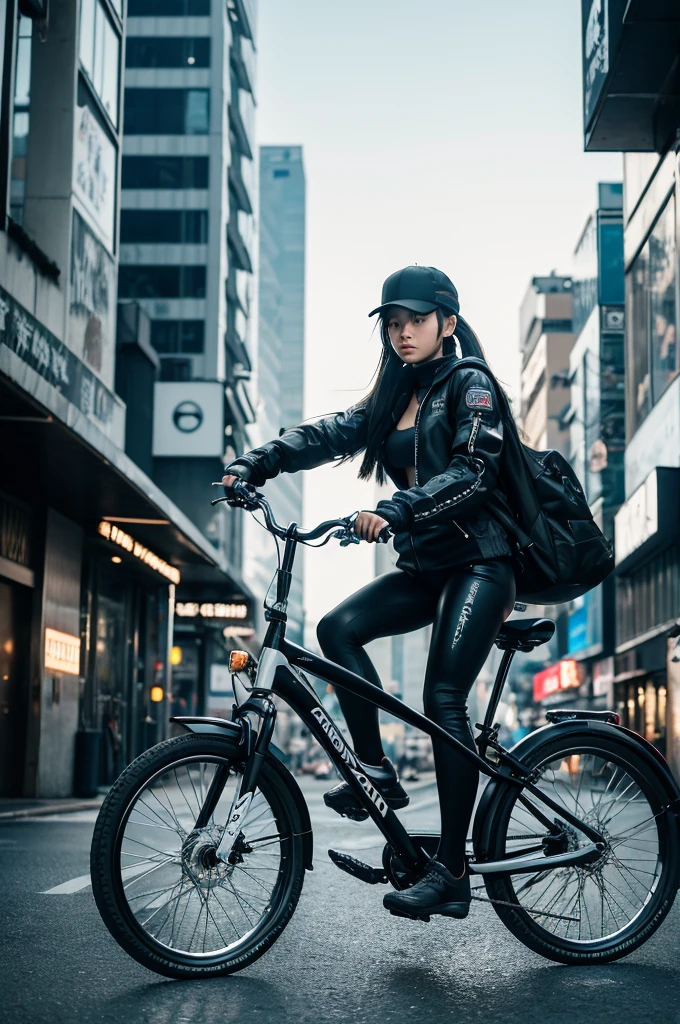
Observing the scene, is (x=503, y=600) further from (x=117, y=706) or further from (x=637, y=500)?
(x=637, y=500)

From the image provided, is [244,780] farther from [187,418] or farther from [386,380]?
[187,418]

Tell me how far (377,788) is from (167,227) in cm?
5405

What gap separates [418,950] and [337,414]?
1.72m

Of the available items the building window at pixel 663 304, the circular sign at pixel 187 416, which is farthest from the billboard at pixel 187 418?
the building window at pixel 663 304

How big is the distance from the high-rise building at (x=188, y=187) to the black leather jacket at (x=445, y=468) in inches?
1865

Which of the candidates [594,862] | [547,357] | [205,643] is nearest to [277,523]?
[594,862]

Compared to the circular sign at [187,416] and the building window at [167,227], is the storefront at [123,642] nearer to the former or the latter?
the circular sign at [187,416]

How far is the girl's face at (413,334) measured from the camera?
4164 mm

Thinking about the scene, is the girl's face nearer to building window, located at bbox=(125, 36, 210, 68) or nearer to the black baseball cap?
the black baseball cap

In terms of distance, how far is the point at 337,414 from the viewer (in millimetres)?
4438

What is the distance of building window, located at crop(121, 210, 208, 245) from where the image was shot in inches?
2165

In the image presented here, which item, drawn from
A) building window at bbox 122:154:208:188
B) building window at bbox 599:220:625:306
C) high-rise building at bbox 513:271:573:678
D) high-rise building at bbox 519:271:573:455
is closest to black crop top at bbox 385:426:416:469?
building window at bbox 599:220:625:306

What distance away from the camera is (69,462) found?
16.0m

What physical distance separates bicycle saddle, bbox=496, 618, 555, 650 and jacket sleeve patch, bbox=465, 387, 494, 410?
674mm
